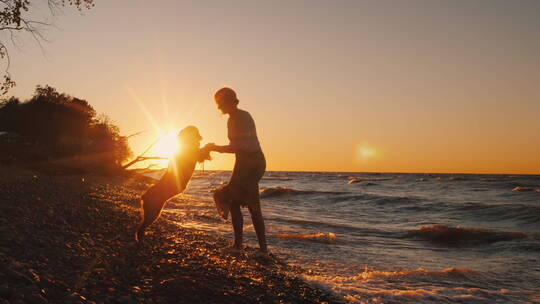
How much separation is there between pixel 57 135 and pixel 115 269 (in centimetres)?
3290

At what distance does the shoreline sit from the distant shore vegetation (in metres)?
14.5

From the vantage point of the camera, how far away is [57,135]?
32156 mm

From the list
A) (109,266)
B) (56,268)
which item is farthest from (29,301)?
(109,266)

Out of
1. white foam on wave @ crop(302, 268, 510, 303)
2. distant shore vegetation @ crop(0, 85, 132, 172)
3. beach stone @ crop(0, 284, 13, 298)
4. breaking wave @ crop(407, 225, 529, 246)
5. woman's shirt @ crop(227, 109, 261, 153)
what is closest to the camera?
beach stone @ crop(0, 284, 13, 298)

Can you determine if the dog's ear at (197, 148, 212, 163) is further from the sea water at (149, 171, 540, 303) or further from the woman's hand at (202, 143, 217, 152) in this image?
the sea water at (149, 171, 540, 303)

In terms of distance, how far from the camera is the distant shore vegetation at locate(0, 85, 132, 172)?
21.1m

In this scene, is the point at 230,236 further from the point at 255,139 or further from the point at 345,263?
the point at 255,139

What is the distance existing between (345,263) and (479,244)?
20.3 ft

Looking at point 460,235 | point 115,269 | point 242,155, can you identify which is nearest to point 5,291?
point 115,269

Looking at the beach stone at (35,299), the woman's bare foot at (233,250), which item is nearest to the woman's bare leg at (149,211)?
the woman's bare foot at (233,250)

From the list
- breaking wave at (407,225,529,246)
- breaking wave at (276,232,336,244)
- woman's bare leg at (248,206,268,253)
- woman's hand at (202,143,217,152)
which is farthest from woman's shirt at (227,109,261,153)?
breaking wave at (407,225,529,246)

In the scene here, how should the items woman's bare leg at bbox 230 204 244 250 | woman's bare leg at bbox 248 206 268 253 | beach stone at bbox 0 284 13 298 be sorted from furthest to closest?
woman's bare leg at bbox 230 204 244 250 → woman's bare leg at bbox 248 206 268 253 → beach stone at bbox 0 284 13 298

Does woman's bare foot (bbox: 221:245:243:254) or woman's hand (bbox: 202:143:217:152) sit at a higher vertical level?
woman's hand (bbox: 202:143:217:152)

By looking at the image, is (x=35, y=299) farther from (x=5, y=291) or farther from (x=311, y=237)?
(x=311, y=237)
